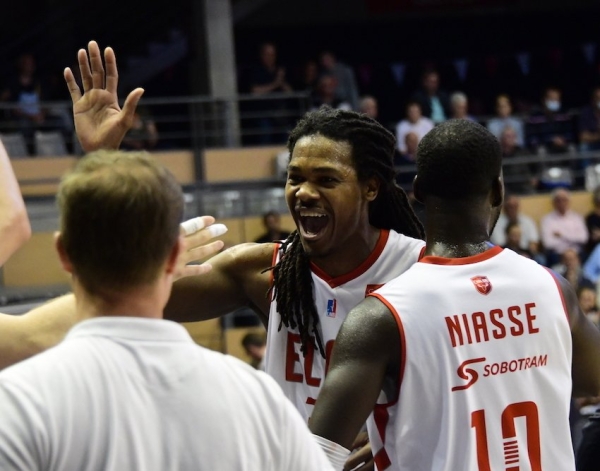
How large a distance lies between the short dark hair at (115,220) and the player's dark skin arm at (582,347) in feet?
4.80

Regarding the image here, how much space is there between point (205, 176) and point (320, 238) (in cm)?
857

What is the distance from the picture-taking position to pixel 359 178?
3531 millimetres

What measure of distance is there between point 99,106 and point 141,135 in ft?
29.4

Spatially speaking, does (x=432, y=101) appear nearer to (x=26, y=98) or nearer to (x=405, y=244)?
(x=26, y=98)

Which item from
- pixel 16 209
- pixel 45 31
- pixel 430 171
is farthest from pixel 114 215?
pixel 45 31

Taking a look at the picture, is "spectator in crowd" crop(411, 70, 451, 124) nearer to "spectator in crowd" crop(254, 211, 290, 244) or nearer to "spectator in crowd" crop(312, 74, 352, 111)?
"spectator in crowd" crop(312, 74, 352, 111)

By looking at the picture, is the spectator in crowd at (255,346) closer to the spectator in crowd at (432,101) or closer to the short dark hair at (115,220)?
the spectator in crowd at (432,101)

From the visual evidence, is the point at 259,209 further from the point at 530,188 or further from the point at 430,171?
the point at 430,171

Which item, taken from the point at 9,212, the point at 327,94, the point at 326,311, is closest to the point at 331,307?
the point at 326,311

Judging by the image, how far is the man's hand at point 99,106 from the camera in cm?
286

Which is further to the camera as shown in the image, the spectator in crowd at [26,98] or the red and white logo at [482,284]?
the spectator in crowd at [26,98]

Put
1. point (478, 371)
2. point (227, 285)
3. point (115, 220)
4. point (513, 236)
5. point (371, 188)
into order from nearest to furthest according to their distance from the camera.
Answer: point (115, 220) → point (478, 371) → point (371, 188) → point (227, 285) → point (513, 236)

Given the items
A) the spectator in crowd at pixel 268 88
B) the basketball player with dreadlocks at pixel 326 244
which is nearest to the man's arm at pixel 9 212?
the basketball player with dreadlocks at pixel 326 244

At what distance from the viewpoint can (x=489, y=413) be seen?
274 centimetres
